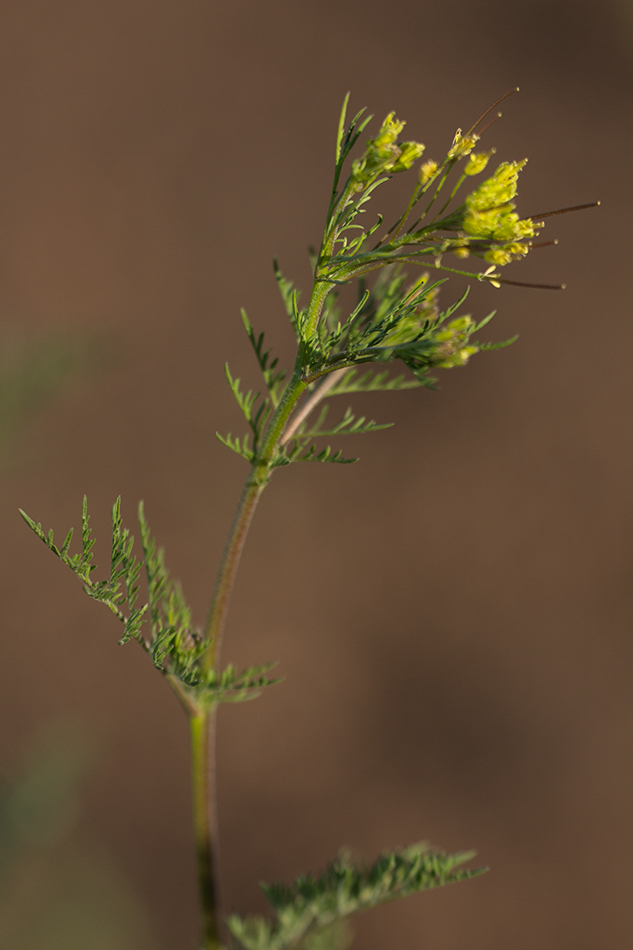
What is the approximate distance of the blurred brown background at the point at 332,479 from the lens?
10.0 ft

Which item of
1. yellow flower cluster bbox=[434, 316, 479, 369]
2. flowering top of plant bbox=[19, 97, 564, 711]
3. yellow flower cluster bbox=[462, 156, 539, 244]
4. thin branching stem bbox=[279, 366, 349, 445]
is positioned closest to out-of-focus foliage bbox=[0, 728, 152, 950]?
flowering top of plant bbox=[19, 97, 564, 711]

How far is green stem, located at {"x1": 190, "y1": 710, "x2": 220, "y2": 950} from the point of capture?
93cm

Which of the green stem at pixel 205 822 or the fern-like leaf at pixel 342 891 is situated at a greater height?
the green stem at pixel 205 822

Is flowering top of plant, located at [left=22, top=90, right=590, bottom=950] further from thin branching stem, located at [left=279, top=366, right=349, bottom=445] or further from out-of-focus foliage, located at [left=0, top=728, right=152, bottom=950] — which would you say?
out-of-focus foliage, located at [left=0, top=728, right=152, bottom=950]

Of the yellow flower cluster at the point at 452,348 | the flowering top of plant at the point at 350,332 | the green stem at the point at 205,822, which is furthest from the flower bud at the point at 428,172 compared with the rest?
the green stem at the point at 205,822

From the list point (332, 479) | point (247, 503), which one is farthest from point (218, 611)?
point (332, 479)

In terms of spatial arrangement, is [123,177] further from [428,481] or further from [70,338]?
[70,338]

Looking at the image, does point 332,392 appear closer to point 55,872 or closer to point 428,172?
point 428,172

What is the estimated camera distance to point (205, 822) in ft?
3.10

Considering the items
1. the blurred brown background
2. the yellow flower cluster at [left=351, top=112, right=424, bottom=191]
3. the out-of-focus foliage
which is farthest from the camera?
the blurred brown background

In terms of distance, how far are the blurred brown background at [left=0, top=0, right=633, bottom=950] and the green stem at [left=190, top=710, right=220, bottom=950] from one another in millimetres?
1988

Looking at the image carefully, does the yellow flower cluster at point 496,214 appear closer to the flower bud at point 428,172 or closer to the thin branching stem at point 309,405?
the flower bud at point 428,172

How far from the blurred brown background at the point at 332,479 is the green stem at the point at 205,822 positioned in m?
1.99

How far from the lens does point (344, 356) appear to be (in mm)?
750
